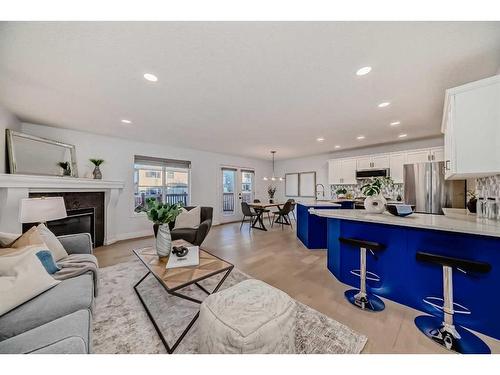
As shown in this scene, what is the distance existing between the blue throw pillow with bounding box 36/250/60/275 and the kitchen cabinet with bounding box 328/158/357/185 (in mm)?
6474

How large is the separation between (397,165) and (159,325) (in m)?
6.09

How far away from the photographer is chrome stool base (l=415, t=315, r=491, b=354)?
1.37 m

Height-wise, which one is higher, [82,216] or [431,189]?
[431,189]

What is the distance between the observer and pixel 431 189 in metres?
4.16

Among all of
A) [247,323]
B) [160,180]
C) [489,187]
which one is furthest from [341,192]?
[247,323]

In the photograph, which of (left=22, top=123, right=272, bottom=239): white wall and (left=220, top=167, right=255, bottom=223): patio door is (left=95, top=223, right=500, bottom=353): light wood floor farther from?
(left=220, top=167, right=255, bottom=223): patio door

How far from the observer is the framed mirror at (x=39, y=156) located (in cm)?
293

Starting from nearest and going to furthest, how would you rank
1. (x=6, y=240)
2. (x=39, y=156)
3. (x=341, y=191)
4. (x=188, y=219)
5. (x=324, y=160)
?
(x=6, y=240)
(x=39, y=156)
(x=188, y=219)
(x=341, y=191)
(x=324, y=160)

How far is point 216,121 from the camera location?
3309 millimetres

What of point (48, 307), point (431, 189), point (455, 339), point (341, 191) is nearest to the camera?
point (48, 307)

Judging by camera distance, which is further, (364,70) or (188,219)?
(188,219)

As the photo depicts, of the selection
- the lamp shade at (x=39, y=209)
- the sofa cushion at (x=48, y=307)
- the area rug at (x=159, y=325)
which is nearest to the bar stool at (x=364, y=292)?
the area rug at (x=159, y=325)

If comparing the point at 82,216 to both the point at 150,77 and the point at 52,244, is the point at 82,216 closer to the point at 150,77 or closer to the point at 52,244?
the point at 52,244
